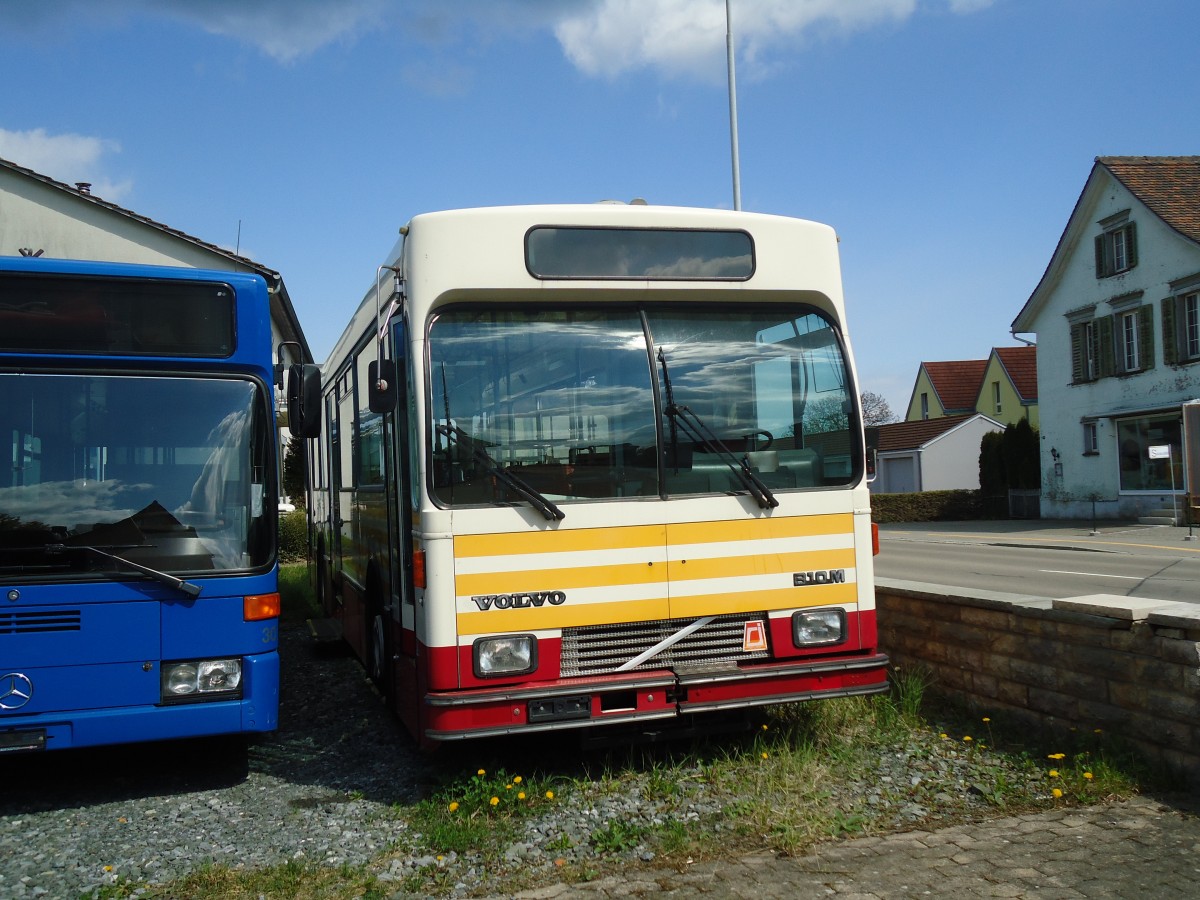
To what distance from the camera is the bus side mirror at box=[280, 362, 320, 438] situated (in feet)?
21.1

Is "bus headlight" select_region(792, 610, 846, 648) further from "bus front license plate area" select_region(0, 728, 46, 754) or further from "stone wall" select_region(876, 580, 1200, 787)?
"bus front license plate area" select_region(0, 728, 46, 754)

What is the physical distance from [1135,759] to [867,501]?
71.4 inches

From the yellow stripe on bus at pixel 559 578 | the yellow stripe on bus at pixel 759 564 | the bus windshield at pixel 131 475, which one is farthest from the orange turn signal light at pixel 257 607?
the yellow stripe on bus at pixel 759 564

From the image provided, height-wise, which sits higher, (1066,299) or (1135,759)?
(1066,299)

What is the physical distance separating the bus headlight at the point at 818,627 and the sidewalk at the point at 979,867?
1.25m

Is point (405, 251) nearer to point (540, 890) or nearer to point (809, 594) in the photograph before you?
point (809, 594)

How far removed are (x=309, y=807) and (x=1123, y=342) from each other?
33.5 meters

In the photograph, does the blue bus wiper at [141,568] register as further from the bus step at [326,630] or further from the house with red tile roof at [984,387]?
the house with red tile roof at [984,387]

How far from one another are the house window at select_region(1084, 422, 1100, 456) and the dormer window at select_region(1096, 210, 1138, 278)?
4760mm

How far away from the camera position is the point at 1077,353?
3584 centimetres

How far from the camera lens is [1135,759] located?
5.20 m

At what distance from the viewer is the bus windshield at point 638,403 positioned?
5.50 meters

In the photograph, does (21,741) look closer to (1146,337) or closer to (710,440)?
(710,440)

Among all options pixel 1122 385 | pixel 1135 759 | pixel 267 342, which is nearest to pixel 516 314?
pixel 267 342
